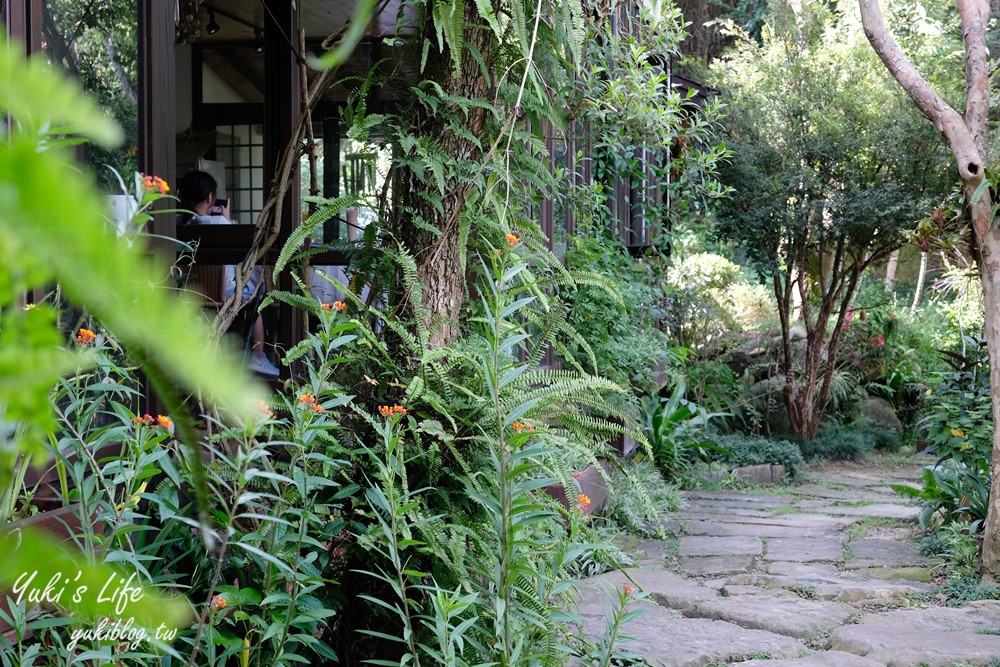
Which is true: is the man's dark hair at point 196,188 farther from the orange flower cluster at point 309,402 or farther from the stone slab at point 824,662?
the stone slab at point 824,662

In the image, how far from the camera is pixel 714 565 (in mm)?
5266

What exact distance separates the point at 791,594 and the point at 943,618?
0.71 metres

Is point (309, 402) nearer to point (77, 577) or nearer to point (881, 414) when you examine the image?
point (77, 577)

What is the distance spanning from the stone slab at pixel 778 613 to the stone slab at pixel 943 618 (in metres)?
0.16

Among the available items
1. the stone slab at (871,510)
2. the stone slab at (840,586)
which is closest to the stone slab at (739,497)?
the stone slab at (871,510)

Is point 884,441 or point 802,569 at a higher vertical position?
point 802,569

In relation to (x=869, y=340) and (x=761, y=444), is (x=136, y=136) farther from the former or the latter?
(x=869, y=340)

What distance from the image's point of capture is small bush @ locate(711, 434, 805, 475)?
8.77 meters

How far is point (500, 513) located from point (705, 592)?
106 inches

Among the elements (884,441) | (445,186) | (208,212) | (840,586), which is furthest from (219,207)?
(884,441)

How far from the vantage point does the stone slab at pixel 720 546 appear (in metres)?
5.57

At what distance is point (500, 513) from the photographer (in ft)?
7.13

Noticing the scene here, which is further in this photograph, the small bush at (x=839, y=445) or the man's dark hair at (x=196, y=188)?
the small bush at (x=839, y=445)

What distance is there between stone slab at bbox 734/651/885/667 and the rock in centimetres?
798
